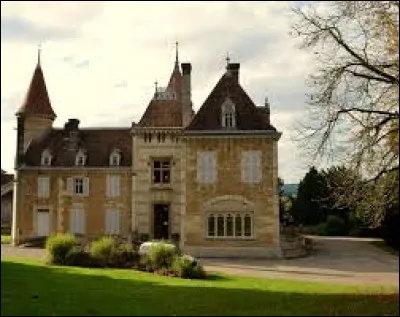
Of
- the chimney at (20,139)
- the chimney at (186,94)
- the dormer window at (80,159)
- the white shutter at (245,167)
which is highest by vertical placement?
the chimney at (186,94)

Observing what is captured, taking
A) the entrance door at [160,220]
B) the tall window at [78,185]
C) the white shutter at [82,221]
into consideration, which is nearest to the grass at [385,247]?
the entrance door at [160,220]

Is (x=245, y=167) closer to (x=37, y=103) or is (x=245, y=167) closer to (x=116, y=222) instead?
(x=116, y=222)

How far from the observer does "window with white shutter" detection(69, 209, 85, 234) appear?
41469 mm

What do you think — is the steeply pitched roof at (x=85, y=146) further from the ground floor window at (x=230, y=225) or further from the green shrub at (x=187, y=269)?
the green shrub at (x=187, y=269)

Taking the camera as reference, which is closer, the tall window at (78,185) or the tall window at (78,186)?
the tall window at (78,186)

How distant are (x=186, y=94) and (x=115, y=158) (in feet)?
22.4

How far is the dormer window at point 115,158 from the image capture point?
4188cm

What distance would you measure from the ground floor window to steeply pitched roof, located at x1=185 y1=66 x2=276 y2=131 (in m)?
5.19

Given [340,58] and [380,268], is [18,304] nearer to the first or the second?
[340,58]

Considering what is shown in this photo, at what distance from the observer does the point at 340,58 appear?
15.3m

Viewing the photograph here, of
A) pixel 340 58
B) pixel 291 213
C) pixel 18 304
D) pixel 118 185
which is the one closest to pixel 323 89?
pixel 340 58

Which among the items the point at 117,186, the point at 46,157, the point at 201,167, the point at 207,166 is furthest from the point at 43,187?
→ the point at 207,166

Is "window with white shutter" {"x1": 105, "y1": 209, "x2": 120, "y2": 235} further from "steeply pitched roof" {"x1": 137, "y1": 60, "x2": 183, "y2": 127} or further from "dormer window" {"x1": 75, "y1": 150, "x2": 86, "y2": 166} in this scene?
"steeply pitched roof" {"x1": 137, "y1": 60, "x2": 183, "y2": 127}

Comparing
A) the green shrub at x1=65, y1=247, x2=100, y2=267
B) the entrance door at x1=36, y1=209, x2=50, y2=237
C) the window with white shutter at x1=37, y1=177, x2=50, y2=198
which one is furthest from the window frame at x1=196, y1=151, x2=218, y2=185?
the entrance door at x1=36, y1=209, x2=50, y2=237
